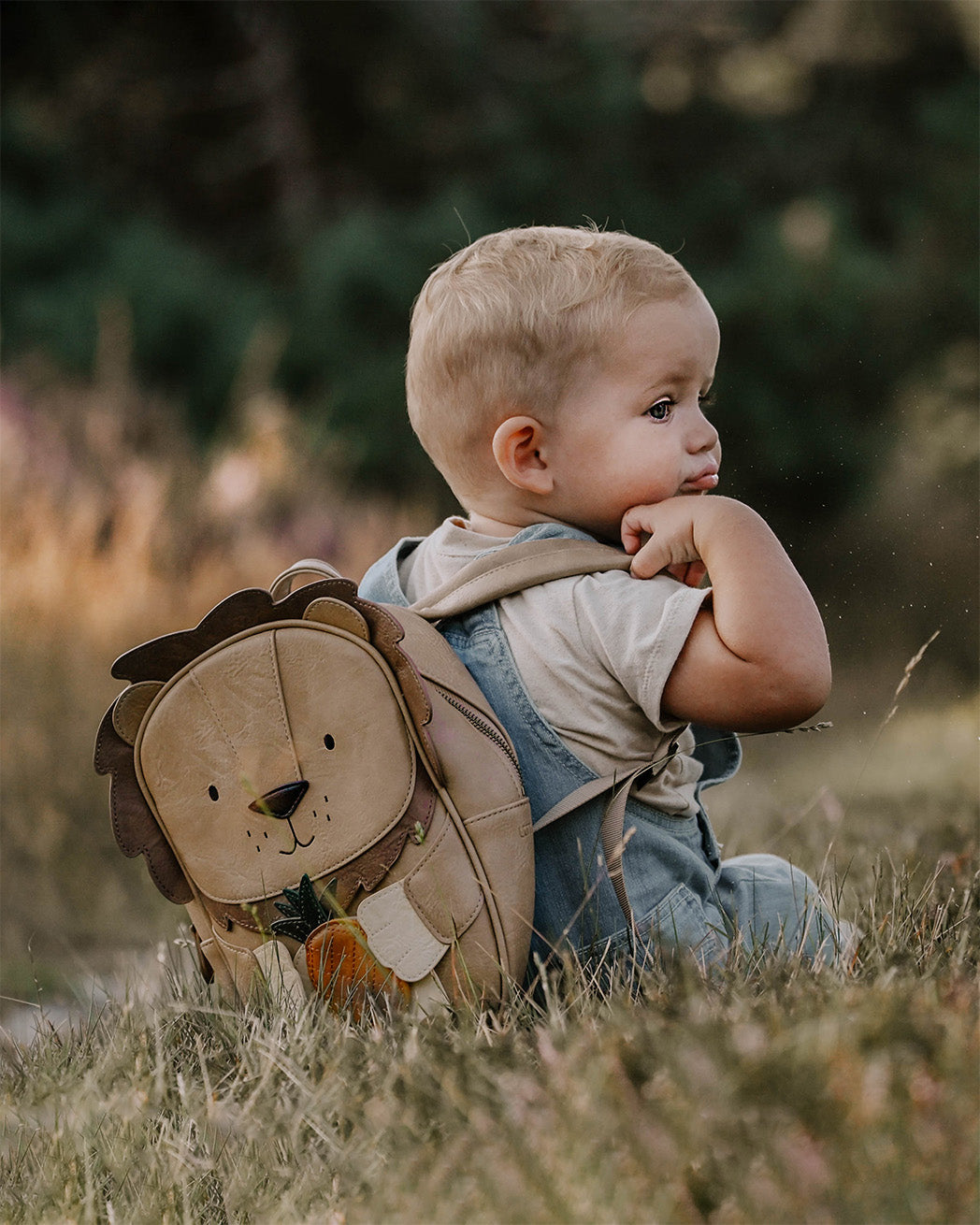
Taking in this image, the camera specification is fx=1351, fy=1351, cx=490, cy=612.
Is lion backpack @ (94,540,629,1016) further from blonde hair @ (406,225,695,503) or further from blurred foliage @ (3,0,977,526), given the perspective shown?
blurred foliage @ (3,0,977,526)

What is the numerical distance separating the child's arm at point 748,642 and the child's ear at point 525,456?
0.84 feet

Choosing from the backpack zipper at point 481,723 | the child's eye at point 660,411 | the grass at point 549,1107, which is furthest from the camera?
the child's eye at point 660,411

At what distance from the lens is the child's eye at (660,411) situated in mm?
1869

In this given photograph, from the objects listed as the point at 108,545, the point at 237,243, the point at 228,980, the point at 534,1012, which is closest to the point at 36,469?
the point at 108,545

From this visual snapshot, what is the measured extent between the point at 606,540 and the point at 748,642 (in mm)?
397

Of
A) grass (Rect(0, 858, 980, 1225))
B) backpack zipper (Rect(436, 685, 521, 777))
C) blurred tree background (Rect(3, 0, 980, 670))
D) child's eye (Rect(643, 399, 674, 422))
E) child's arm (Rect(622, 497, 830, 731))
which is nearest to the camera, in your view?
grass (Rect(0, 858, 980, 1225))

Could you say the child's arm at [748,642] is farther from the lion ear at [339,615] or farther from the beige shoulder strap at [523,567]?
the lion ear at [339,615]

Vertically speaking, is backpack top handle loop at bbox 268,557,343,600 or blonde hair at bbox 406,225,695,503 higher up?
blonde hair at bbox 406,225,695,503

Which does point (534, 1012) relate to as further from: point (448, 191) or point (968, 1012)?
point (448, 191)

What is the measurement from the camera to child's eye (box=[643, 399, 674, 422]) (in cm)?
187

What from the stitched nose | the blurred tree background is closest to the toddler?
the stitched nose

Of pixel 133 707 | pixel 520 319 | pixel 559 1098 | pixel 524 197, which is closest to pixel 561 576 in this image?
pixel 520 319

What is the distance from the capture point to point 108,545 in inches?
193

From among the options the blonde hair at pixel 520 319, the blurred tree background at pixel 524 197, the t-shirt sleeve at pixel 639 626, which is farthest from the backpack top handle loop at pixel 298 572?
the blurred tree background at pixel 524 197
